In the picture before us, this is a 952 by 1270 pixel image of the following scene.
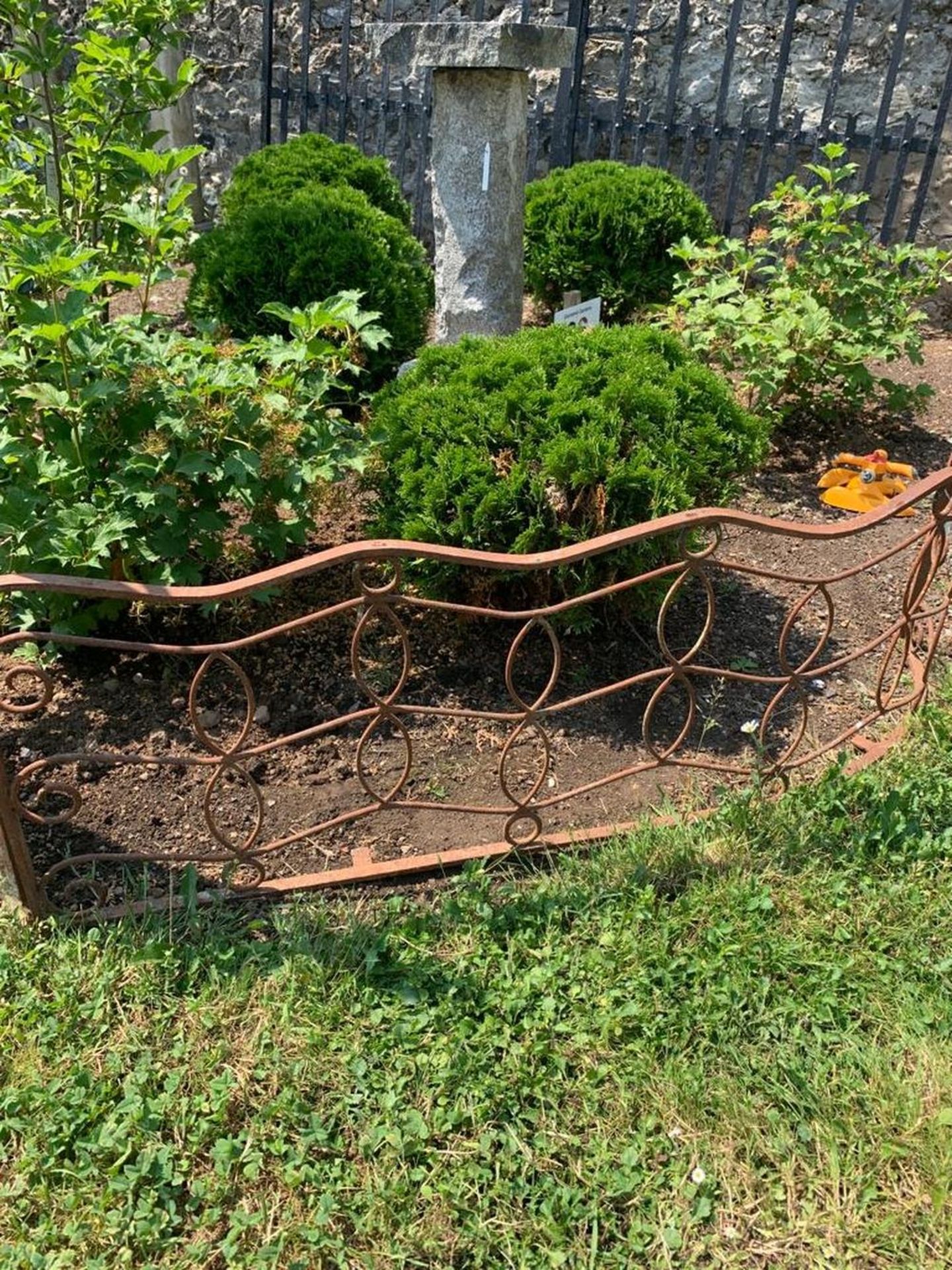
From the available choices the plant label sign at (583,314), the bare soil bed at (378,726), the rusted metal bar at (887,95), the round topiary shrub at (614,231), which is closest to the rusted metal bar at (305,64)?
the round topiary shrub at (614,231)

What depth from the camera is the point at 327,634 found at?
3123mm

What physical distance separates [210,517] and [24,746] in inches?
29.8

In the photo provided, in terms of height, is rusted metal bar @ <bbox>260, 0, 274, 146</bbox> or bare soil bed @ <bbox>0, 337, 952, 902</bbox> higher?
rusted metal bar @ <bbox>260, 0, 274, 146</bbox>

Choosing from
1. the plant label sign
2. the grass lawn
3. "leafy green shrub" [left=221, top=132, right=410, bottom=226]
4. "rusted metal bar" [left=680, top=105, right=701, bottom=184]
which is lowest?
the grass lawn

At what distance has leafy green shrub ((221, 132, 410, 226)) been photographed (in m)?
5.37

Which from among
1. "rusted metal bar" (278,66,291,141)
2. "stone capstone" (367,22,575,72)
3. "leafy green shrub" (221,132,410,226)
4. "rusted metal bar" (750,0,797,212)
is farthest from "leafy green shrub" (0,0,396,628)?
"rusted metal bar" (278,66,291,141)

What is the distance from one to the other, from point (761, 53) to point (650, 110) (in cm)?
81

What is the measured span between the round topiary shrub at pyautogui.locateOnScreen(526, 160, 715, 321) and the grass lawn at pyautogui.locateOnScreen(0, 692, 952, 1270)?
407 centimetres

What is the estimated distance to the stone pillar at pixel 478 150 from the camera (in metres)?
3.71

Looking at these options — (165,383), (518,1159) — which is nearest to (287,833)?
(518,1159)

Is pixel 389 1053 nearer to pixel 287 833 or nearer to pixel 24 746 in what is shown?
pixel 287 833

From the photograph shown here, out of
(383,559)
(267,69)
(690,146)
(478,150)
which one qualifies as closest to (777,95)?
(690,146)

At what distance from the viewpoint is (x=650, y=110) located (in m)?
7.44

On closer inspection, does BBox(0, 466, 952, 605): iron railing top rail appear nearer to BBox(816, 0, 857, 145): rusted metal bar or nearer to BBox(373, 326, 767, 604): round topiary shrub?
BBox(373, 326, 767, 604): round topiary shrub
